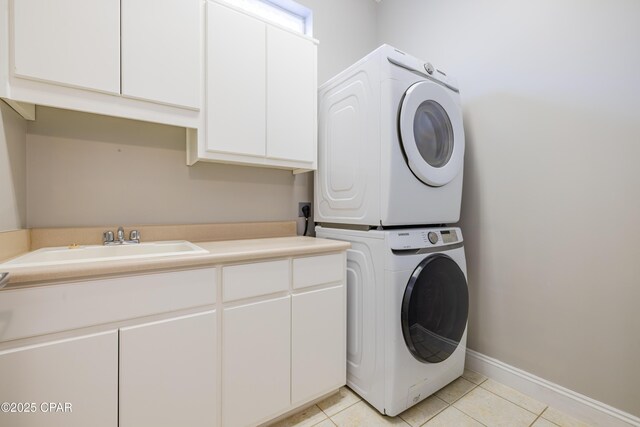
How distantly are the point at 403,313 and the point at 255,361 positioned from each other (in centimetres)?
74

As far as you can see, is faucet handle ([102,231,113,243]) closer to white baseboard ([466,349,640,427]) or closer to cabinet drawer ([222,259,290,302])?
cabinet drawer ([222,259,290,302])

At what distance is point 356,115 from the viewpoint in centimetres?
156

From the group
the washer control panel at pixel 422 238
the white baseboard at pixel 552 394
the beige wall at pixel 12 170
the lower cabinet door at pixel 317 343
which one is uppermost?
the beige wall at pixel 12 170

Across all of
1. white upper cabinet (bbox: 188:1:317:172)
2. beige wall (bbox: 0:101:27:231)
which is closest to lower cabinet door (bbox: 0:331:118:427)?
beige wall (bbox: 0:101:27:231)

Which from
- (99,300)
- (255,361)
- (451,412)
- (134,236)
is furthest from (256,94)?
(451,412)

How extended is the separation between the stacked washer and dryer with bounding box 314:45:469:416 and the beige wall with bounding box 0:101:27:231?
1.49 meters

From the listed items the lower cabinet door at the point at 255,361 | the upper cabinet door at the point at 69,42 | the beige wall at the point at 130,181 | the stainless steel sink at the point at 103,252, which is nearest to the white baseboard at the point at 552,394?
the lower cabinet door at the point at 255,361

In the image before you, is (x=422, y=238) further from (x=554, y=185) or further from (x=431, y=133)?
(x=554, y=185)

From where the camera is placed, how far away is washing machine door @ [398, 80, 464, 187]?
1419 millimetres

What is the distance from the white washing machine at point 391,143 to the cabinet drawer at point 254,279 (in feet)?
1.79

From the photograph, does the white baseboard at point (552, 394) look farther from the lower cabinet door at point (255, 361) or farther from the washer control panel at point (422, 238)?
the lower cabinet door at point (255, 361)

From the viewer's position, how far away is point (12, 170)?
1092 mm

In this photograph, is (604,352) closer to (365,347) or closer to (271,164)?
(365,347)

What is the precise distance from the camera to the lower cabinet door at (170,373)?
96 cm
